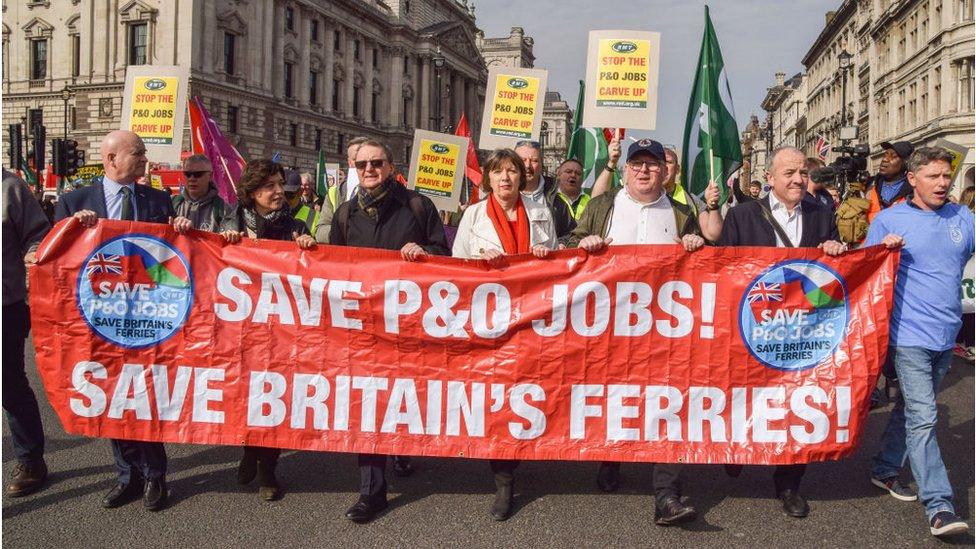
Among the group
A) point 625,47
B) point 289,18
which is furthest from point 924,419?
point 289,18

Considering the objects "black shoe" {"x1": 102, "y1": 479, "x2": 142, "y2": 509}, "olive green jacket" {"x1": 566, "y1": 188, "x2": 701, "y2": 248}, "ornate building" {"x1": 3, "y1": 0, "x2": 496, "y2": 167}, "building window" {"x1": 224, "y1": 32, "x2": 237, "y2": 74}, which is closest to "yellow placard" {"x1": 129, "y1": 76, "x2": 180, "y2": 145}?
"black shoe" {"x1": 102, "y1": 479, "x2": 142, "y2": 509}

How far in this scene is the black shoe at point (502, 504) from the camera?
14.2ft

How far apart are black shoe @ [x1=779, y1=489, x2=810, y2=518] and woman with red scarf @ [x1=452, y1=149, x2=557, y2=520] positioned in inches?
60.7

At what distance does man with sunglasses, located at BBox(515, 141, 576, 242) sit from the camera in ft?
18.5

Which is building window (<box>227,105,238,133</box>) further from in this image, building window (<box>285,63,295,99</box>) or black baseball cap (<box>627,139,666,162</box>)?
black baseball cap (<box>627,139,666,162</box>)

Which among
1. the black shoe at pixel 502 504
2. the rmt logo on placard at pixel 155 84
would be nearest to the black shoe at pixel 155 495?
the black shoe at pixel 502 504

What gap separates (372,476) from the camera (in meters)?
4.40

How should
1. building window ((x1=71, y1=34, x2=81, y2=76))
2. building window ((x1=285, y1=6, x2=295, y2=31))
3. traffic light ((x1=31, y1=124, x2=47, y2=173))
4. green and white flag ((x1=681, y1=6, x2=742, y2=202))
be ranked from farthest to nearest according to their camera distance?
building window ((x1=285, y1=6, x2=295, y2=31)) → building window ((x1=71, y1=34, x2=81, y2=76)) → traffic light ((x1=31, y1=124, x2=47, y2=173)) → green and white flag ((x1=681, y1=6, x2=742, y2=202))

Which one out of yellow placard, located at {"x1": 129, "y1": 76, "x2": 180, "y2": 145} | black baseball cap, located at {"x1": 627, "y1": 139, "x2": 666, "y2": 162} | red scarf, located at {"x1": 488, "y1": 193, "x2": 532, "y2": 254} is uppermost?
yellow placard, located at {"x1": 129, "y1": 76, "x2": 180, "y2": 145}

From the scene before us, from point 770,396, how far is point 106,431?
11.7 ft

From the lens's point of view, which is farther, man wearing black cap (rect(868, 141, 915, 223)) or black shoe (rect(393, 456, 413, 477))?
man wearing black cap (rect(868, 141, 915, 223))

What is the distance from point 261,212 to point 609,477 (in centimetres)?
253

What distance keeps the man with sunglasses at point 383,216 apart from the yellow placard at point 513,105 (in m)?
5.21

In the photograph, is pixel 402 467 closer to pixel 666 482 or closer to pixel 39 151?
pixel 666 482
